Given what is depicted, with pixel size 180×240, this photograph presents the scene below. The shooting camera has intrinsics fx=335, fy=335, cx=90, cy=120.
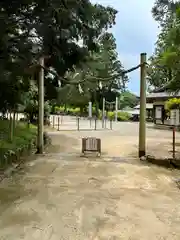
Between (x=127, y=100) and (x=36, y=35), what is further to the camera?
(x=127, y=100)

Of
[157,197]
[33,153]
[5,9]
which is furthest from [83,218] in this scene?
[33,153]

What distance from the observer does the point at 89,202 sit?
568 cm

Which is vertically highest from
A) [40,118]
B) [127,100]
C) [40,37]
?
[127,100]

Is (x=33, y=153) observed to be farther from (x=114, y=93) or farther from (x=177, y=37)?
(x=114, y=93)

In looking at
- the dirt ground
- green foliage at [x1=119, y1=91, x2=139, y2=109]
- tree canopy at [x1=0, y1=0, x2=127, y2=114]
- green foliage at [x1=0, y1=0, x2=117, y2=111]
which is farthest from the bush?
the dirt ground

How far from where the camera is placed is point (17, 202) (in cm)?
558

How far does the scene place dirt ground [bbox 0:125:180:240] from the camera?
4.32 meters

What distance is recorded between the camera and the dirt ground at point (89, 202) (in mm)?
4316

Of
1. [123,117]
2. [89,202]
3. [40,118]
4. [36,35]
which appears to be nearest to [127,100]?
[123,117]

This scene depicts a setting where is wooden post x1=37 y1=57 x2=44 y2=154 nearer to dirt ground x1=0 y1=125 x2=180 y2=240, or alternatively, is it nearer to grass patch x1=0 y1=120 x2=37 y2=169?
grass patch x1=0 y1=120 x2=37 y2=169

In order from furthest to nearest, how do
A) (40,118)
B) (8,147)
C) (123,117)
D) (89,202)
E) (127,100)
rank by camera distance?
(127,100), (123,117), (40,118), (8,147), (89,202)

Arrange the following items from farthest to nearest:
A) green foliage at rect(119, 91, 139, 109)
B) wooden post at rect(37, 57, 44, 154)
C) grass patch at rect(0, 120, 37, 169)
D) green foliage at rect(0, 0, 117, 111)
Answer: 1. green foliage at rect(119, 91, 139, 109)
2. wooden post at rect(37, 57, 44, 154)
3. grass patch at rect(0, 120, 37, 169)
4. green foliage at rect(0, 0, 117, 111)

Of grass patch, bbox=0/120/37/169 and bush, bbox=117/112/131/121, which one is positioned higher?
bush, bbox=117/112/131/121

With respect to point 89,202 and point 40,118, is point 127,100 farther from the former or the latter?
point 89,202
